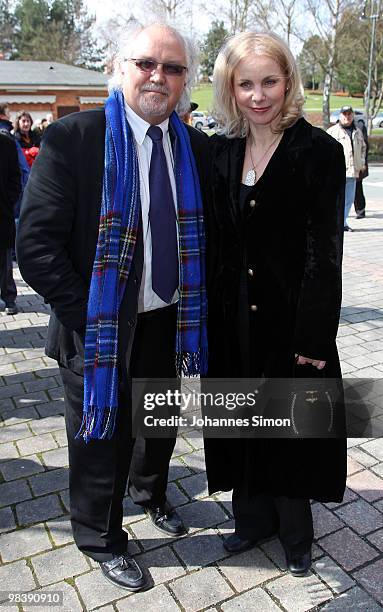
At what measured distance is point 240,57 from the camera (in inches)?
79.7

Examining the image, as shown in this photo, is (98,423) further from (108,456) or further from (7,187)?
(7,187)

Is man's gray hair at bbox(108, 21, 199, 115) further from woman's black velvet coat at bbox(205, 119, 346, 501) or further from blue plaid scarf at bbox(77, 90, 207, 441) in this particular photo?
woman's black velvet coat at bbox(205, 119, 346, 501)

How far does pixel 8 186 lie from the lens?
5289 millimetres

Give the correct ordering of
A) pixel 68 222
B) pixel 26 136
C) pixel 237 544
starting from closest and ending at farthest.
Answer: pixel 68 222
pixel 237 544
pixel 26 136

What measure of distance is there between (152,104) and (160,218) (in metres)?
0.41

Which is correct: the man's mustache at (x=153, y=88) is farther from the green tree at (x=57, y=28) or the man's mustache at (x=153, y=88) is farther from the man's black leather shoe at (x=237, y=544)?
the green tree at (x=57, y=28)

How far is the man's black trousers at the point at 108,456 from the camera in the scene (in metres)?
2.23

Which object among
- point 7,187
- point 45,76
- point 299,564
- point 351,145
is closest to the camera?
point 299,564

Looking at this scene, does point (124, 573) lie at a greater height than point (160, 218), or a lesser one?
lesser

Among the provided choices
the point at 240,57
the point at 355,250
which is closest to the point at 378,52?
the point at 355,250

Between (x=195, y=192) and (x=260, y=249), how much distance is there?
344 millimetres

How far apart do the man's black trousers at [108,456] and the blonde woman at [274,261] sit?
0.23 m

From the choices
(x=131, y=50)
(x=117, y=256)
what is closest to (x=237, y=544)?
(x=117, y=256)

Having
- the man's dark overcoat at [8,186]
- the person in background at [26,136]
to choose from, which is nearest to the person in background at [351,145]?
the person in background at [26,136]
